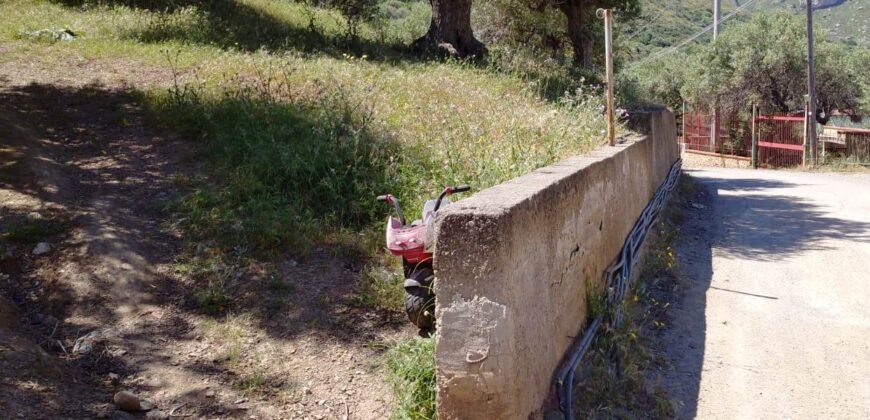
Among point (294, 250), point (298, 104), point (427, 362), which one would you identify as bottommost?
point (427, 362)

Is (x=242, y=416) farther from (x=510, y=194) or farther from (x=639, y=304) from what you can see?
(x=639, y=304)

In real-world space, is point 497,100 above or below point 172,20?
below

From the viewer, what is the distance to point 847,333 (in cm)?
601

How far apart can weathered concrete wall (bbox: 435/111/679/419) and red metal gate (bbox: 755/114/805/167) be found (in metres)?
23.4

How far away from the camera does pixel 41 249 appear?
5.26 meters

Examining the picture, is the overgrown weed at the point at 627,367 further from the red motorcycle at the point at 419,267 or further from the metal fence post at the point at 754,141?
the metal fence post at the point at 754,141

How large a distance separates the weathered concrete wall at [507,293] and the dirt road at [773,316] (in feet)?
3.94

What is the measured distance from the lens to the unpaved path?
394 cm

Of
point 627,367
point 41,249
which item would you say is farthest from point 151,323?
point 627,367

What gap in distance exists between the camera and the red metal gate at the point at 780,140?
25562 mm

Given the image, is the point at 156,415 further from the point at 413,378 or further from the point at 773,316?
the point at 773,316

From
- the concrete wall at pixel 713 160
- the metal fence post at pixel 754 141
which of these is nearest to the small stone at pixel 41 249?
the concrete wall at pixel 713 160

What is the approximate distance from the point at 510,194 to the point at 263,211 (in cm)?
261

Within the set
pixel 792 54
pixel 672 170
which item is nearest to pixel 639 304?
pixel 672 170
